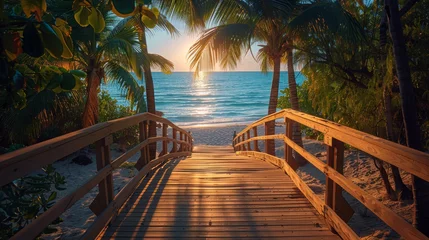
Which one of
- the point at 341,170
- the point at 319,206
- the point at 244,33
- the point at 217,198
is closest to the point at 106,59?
the point at 244,33

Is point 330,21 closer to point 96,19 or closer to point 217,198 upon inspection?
point 217,198

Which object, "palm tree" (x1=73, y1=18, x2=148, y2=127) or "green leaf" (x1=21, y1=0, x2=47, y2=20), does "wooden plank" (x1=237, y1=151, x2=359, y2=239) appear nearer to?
"green leaf" (x1=21, y1=0, x2=47, y2=20)

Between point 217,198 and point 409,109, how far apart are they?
229 cm

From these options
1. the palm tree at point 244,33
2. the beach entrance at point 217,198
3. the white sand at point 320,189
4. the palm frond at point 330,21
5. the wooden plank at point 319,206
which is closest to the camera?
the beach entrance at point 217,198

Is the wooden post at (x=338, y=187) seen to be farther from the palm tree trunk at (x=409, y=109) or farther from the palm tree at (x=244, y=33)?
the palm tree at (x=244, y=33)

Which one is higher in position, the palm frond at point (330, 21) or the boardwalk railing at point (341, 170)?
the palm frond at point (330, 21)

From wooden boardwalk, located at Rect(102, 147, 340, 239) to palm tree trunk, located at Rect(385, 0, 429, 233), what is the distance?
1.17 m

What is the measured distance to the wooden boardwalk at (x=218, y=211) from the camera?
281 cm

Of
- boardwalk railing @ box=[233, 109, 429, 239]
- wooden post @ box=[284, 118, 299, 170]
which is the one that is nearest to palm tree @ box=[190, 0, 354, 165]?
wooden post @ box=[284, 118, 299, 170]

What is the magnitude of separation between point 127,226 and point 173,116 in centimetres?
3597

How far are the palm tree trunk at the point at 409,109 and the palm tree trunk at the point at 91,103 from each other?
7127mm

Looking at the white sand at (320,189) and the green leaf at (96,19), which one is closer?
the green leaf at (96,19)

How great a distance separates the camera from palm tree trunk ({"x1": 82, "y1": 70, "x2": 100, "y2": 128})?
8.42 metres

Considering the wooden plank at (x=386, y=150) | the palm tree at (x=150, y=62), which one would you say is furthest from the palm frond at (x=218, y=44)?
the wooden plank at (x=386, y=150)
